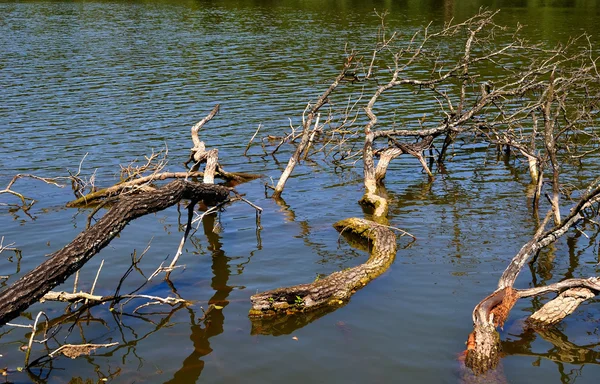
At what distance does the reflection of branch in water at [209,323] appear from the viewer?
9.08 m

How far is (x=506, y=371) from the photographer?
29.1ft

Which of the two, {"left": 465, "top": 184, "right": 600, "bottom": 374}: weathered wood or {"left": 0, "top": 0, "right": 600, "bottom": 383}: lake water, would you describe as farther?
{"left": 0, "top": 0, "right": 600, "bottom": 383}: lake water

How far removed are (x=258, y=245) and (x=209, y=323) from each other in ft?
11.3

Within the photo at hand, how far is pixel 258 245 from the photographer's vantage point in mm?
13625

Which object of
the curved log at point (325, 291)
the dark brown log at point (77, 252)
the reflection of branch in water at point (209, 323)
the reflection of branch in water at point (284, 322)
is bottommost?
the reflection of branch in water at point (209, 323)

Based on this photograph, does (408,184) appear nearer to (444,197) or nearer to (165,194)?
(444,197)

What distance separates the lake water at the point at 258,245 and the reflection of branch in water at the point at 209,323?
0.03 meters

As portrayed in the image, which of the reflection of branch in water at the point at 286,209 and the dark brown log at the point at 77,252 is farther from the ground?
the dark brown log at the point at 77,252

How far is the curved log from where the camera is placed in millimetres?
10359

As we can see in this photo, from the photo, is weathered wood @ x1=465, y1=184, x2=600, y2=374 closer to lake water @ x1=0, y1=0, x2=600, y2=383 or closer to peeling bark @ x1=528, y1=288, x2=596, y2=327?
peeling bark @ x1=528, y1=288, x2=596, y2=327

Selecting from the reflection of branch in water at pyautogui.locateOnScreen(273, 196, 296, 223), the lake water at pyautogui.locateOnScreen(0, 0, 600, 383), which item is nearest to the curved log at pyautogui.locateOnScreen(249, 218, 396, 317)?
the lake water at pyautogui.locateOnScreen(0, 0, 600, 383)

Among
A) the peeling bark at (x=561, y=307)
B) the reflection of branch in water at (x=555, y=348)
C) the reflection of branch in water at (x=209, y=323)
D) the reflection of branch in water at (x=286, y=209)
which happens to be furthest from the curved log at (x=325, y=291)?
the reflection of branch in water at (x=286, y=209)

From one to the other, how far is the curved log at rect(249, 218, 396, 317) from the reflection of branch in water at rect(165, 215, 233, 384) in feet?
2.03

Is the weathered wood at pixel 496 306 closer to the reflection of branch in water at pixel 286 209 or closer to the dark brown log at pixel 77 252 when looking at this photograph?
the dark brown log at pixel 77 252
